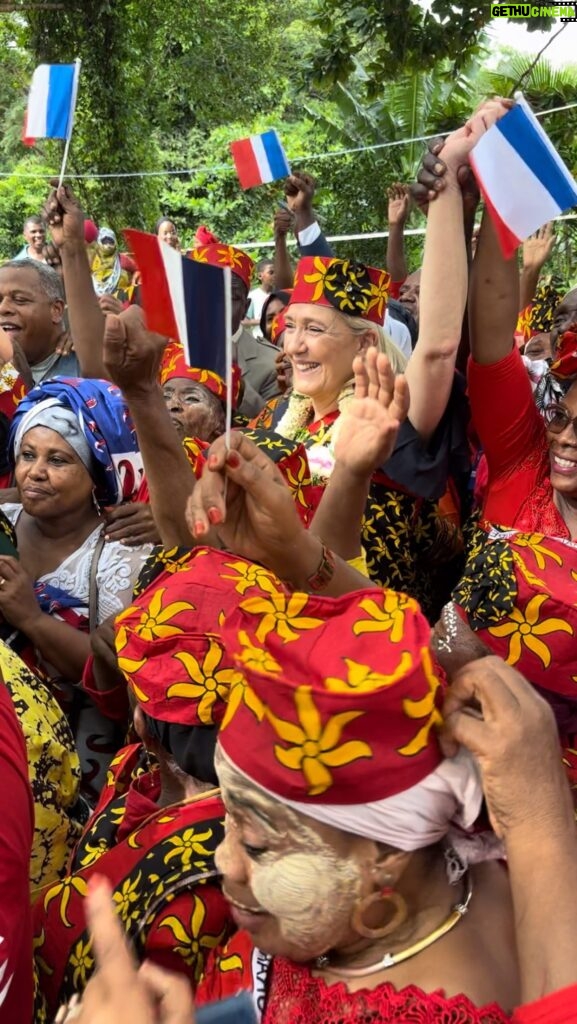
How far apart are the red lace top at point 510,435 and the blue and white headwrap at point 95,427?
3.72ft

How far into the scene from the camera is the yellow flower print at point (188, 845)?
1.99 metres

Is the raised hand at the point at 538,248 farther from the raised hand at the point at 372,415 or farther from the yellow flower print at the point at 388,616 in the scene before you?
the yellow flower print at the point at 388,616

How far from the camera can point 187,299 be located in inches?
84.7

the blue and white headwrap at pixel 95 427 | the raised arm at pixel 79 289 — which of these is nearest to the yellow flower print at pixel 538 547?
the blue and white headwrap at pixel 95 427

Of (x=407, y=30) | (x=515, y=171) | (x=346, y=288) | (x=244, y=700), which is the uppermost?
(x=407, y=30)

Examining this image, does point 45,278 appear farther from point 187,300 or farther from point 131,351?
point 187,300

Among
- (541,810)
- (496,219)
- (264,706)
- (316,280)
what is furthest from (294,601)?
(316,280)

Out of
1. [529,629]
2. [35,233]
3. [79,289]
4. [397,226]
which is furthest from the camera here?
[35,233]

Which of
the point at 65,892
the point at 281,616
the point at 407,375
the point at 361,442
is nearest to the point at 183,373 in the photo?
the point at 407,375

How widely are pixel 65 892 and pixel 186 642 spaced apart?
0.60m

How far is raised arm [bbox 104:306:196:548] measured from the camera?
7.89 feet

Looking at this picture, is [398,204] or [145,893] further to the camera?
[398,204]

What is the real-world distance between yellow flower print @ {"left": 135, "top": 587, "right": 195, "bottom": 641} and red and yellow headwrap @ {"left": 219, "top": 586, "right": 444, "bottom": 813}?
0.63 m

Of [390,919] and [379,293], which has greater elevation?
[379,293]
